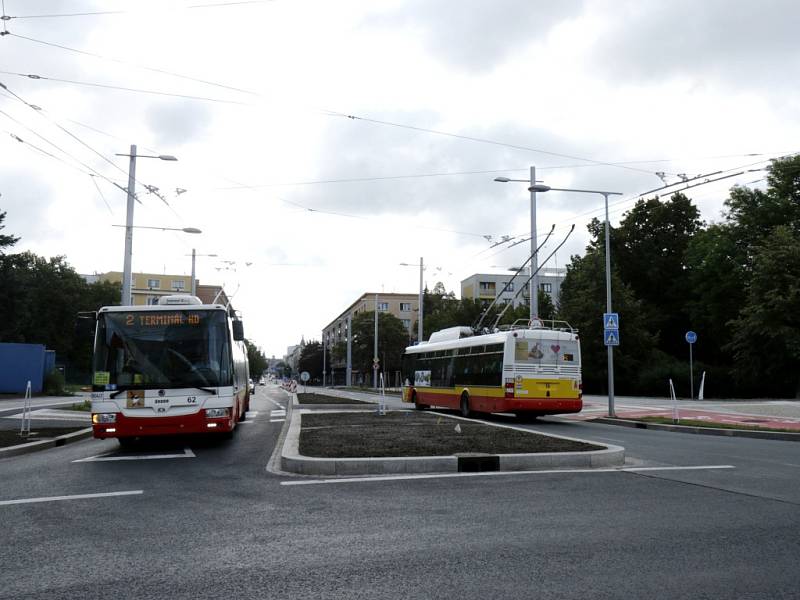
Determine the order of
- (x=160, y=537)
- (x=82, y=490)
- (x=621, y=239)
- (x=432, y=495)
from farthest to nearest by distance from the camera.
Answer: (x=621, y=239) < (x=82, y=490) < (x=432, y=495) < (x=160, y=537)

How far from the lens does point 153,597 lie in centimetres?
411

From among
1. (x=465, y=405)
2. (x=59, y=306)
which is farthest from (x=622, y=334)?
(x=59, y=306)

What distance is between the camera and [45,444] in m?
13.4

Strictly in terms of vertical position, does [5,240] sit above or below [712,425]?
above

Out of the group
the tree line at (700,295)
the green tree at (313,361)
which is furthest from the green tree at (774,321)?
the green tree at (313,361)

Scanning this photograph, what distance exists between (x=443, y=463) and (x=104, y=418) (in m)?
6.33

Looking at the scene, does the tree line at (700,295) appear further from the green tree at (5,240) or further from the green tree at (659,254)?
the green tree at (5,240)

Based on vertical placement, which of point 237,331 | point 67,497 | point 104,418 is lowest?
point 67,497

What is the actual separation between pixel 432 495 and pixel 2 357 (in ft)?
120

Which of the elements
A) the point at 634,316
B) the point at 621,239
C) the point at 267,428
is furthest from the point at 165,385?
the point at 621,239

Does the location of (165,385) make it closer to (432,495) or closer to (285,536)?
(432,495)

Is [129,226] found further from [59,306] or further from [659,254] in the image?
[59,306]

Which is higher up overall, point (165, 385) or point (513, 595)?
point (165, 385)

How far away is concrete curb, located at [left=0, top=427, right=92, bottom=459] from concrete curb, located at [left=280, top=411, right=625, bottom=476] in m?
5.33
